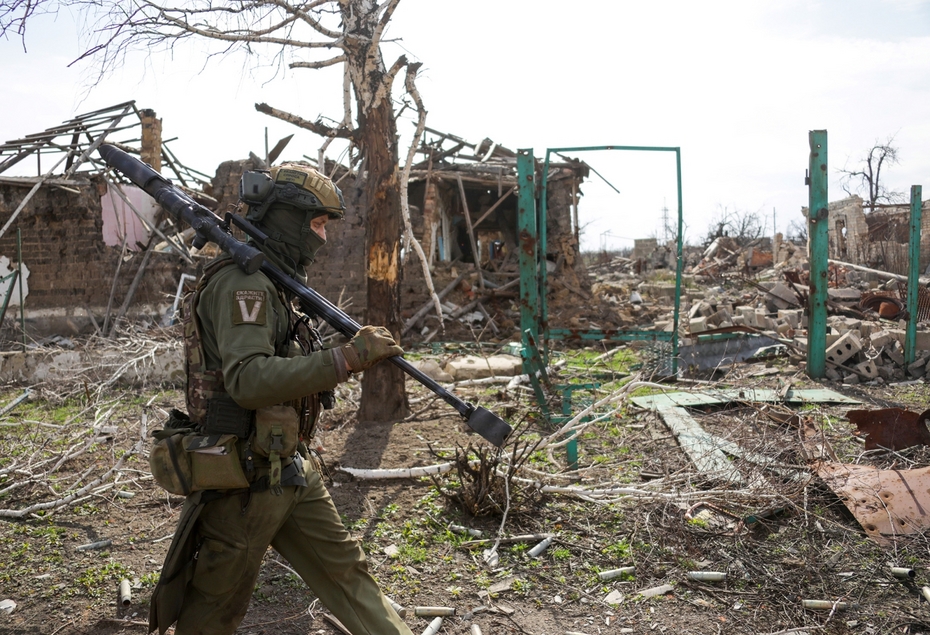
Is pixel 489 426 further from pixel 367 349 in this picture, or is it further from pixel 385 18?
pixel 385 18

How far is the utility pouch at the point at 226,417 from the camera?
2074 mm

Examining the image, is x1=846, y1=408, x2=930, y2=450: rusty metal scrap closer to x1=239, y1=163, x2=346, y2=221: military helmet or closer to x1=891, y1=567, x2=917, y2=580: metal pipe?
x1=891, y1=567, x2=917, y2=580: metal pipe

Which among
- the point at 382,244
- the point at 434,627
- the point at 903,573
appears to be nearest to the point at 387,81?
the point at 382,244

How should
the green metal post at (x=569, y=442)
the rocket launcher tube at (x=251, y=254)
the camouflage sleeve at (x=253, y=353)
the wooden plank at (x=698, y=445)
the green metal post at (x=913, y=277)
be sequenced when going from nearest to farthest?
the camouflage sleeve at (x=253, y=353) < the rocket launcher tube at (x=251, y=254) < the wooden plank at (x=698, y=445) < the green metal post at (x=569, y=442) < the green metal post at (x=913, y=277)

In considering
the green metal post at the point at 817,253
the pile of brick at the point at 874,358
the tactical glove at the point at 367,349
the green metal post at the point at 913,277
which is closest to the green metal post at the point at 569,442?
the tactical glove at the point at 367,349

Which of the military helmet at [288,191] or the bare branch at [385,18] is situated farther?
the bare branch at [385,18]

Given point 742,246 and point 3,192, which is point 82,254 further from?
point 742,246

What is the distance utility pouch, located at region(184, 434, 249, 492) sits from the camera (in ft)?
6.66

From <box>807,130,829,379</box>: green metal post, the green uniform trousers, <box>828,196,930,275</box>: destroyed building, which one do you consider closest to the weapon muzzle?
the green uniform trousers

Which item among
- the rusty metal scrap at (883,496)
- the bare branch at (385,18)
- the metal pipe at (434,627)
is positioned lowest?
the metal pipe at (434,627)

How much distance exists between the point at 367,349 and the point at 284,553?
770 millimetres

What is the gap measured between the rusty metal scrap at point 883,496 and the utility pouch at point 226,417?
118 inches

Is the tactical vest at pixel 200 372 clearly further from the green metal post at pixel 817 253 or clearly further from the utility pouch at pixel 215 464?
Answer: the green metal post at pixel 817 253

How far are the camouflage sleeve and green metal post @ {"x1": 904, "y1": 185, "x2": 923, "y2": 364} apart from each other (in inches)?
288
